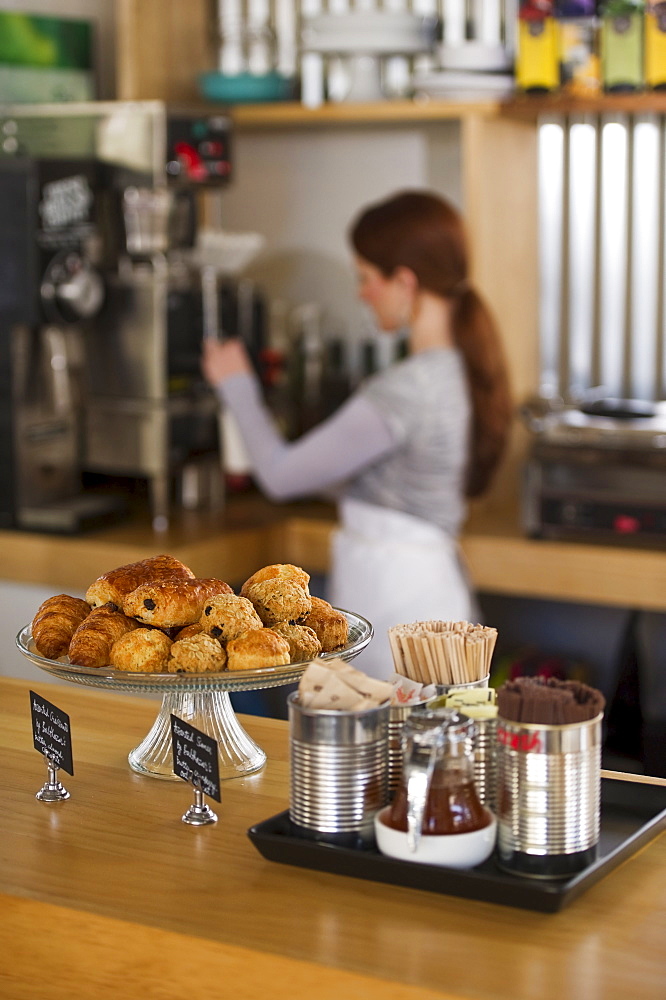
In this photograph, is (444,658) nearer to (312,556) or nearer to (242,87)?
(312,556)

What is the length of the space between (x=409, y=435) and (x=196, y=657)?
1.57 m

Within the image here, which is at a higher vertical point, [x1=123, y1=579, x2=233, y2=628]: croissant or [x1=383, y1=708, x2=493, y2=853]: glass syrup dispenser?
[x1=123, y1=579, x2=233, y2=628]: croissant

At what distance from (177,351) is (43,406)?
0.31 meters

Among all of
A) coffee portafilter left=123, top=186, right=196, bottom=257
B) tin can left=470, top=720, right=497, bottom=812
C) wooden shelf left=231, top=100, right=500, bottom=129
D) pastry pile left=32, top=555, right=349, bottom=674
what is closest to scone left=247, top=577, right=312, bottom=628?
Result: pastry pile left=32, top=555, right=349, bottom=674

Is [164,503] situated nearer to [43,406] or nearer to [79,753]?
[43,406]

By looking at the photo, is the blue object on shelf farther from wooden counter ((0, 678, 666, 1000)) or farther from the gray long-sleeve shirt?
wooden counter ((0, 678, 666, 1000))

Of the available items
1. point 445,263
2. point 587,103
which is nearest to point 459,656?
point 445,263

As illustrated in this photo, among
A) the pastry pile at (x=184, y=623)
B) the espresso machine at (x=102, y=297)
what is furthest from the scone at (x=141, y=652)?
the espresso machine at (x=102, y=297)

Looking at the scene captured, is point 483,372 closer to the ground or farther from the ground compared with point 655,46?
closer to the ground

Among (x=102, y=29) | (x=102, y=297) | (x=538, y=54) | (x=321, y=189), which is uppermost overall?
(x=102, y=29)

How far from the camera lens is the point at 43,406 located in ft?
9.44

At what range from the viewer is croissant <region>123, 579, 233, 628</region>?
1.22 m

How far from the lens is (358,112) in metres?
3.16

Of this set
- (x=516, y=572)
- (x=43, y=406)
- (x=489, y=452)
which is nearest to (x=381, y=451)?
(x=489, y=452)
